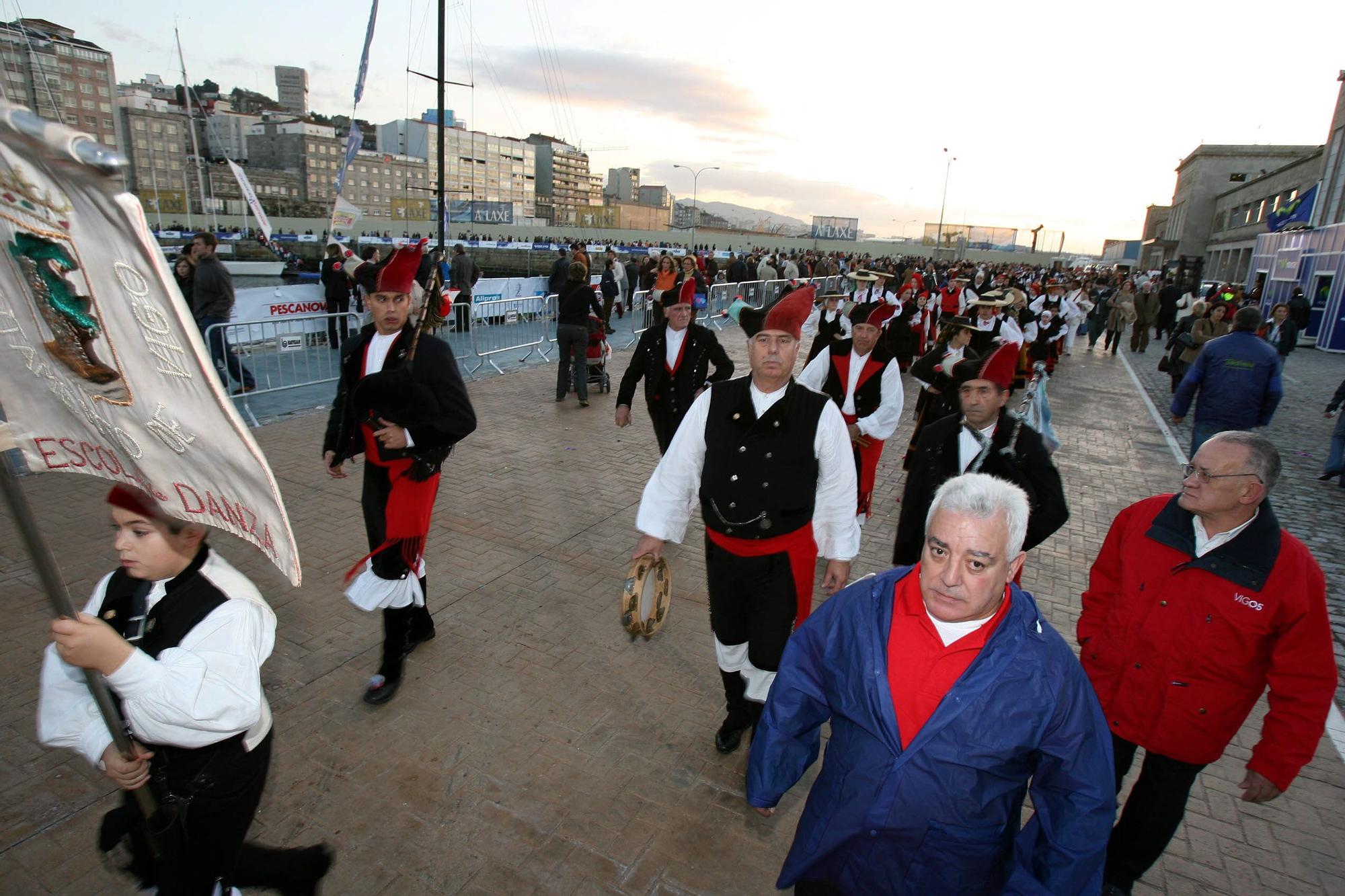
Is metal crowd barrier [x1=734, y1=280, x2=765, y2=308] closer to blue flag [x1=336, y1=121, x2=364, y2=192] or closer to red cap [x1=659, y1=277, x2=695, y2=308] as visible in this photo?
blue flag [x1=336, y1=121, x2=364, y2=192]

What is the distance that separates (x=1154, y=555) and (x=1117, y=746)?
0.77 metres

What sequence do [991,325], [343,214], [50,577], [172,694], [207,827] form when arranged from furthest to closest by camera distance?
[343,214] → [991,325] → [207,827] → [172,694] → [50,577]

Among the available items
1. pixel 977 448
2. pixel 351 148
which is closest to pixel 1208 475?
pixel 977 448

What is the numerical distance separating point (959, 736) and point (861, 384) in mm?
4586

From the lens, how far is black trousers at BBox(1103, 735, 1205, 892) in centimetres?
266

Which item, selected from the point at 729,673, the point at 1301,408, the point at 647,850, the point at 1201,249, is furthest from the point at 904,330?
the point at 1201,249

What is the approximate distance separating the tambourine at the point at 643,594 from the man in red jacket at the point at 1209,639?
179 centimetres

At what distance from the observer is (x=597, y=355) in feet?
38.2

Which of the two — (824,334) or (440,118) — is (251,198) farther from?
(824,334)

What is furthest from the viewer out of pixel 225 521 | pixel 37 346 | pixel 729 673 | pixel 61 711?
pixel 729 673

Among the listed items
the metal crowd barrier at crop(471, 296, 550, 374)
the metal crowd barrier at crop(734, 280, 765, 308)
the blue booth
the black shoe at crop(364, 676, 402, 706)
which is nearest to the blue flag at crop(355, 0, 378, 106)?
the metal crowd barrier at crop(471, 296, 550, 374)

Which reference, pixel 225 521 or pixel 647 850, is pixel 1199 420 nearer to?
pixel 647 850

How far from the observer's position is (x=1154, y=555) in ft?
8.56

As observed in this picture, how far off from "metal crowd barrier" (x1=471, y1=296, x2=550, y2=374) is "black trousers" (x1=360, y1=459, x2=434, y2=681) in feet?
33.5
